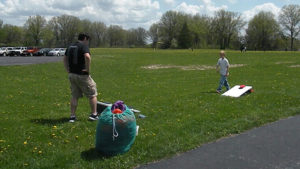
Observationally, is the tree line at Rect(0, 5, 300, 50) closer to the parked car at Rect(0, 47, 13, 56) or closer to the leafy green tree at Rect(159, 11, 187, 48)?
the leafy green tree at Rect(159, 11, 187, 48)

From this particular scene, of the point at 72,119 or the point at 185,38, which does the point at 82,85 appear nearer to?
the point at 72,119

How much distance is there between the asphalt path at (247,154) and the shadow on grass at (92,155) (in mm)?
707

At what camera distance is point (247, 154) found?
17.0 ft

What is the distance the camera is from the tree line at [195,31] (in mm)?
91812

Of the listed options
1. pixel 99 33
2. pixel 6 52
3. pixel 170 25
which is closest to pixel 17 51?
pixel 6 52

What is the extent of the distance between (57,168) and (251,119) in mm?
4644

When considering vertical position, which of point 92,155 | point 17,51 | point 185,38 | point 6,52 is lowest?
point 92,155

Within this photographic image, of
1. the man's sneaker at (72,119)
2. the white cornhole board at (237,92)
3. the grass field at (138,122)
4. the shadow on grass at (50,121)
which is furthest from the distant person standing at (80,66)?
the white cornhole board at (237,92)

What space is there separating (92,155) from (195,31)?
310 ft

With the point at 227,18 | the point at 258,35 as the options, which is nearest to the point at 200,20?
the point at 227,18

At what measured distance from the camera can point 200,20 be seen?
102m

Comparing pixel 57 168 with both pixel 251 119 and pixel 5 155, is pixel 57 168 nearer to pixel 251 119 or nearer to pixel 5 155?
pixel 5 155

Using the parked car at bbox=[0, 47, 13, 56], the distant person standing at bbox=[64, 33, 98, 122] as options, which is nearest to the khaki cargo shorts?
the distant person standing at bbox=[64, 33, 98, 122]

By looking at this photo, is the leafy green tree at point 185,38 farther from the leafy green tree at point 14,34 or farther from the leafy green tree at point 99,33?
the leafy green tree at point 14,34
